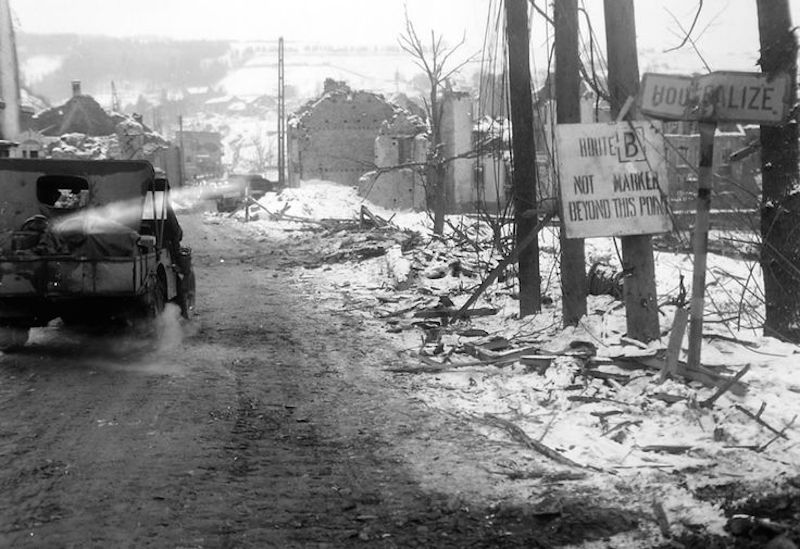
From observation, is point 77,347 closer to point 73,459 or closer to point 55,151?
point 73,459

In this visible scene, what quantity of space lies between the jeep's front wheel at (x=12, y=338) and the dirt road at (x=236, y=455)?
135 mm

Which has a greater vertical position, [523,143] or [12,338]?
[523,143]

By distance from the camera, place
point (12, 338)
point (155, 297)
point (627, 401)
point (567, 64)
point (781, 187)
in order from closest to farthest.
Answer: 1. point (627, 401)
2. point (781, 187)
3. point (567, 64)
4. point (12, 338)
5. point (155, 297)

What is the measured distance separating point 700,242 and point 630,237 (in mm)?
1326

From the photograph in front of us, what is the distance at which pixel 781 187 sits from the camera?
7.70 m

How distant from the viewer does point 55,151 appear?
2302 inches

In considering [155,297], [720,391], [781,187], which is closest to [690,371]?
[720,391]

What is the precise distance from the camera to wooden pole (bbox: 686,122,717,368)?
6.46m

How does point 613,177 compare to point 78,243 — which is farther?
point 78,243

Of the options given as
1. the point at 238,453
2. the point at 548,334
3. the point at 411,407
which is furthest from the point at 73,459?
the point at 548,334

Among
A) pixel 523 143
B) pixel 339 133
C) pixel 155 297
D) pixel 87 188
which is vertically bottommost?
pixel 155 297

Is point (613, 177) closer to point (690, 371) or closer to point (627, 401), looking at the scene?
point (690, 371)

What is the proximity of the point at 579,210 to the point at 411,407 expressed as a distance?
2.47 m

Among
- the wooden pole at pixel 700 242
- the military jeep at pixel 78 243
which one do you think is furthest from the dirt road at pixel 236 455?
the wooden pole at pixel 700 242
